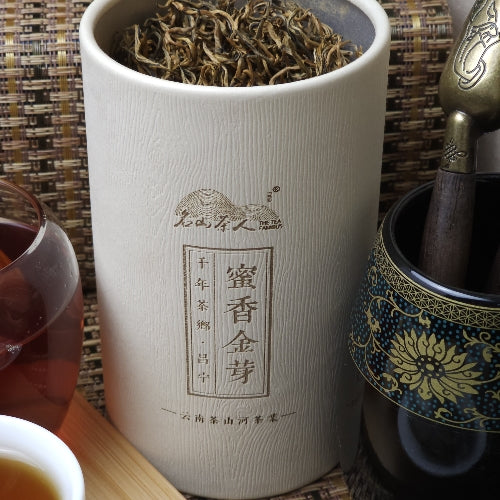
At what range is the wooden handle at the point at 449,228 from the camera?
509 millimetres

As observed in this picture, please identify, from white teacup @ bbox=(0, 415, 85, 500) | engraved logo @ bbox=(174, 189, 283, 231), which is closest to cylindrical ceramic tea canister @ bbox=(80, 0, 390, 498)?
engraved logo @ bbox=(174, 189, 283, 231)

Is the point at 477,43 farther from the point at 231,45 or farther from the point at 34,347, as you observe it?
the point at 34,347

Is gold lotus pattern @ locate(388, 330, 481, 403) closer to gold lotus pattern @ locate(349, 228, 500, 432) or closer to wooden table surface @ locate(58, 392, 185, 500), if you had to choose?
gold lotus pattern @ locate(349, 228, 500, 432)

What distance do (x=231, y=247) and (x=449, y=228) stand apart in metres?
0.12

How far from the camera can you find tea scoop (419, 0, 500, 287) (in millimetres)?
475

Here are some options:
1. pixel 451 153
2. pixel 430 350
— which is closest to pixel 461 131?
pixel 451 153

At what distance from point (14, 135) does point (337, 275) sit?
11.8 inches

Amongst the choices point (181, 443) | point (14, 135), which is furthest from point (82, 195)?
point (181, 443)

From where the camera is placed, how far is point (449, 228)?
20.4 inches

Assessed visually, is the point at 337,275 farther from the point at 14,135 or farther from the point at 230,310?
the point at 14,135

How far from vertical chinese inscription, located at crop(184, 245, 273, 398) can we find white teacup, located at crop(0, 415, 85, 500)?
11 centimetres

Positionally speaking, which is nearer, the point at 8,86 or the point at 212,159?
the point at 212,159

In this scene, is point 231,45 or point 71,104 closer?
point 231,45

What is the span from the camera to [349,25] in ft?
1.91
